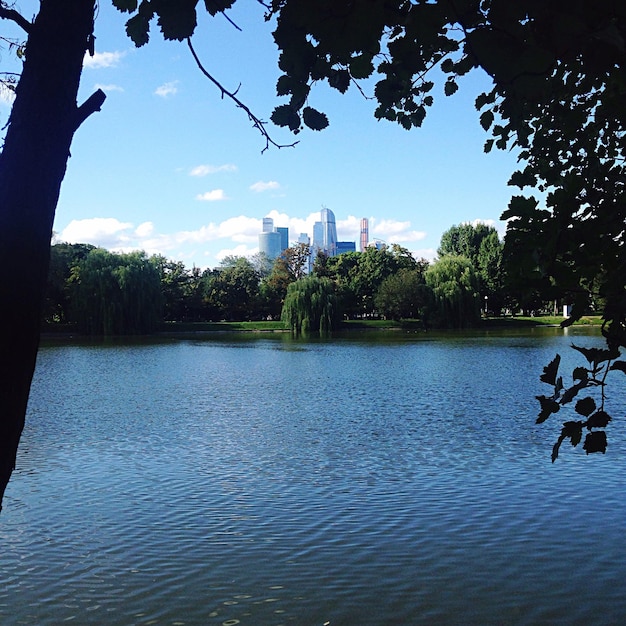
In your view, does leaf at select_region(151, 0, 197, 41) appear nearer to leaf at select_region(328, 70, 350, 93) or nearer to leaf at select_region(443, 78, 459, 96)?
leaf at select_region(328, 70, 350, 93)

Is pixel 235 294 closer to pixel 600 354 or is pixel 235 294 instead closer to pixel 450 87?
pixel 450 87

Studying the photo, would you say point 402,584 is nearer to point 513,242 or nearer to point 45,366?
point 513,242

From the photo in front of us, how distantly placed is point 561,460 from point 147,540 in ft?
17.5

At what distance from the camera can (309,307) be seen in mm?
49969

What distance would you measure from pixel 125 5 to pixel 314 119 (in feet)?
2.52

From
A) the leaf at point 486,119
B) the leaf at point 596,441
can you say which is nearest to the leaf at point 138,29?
the leaf at point 596,441

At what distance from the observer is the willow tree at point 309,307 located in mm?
49812

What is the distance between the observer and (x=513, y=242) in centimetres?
236

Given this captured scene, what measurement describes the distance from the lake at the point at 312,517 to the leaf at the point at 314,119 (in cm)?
363

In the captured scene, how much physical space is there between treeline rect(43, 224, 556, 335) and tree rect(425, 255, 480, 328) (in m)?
0.07

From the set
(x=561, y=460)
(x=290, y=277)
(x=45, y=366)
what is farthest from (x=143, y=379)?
(x=290, y=277)

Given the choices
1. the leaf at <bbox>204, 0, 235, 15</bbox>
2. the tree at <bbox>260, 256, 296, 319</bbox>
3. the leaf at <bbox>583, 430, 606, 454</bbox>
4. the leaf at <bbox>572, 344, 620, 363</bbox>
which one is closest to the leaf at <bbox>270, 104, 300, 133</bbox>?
the leaf at <bbox>204, 0, 235, 15</bbox>

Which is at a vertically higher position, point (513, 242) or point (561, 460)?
point (513, 242)

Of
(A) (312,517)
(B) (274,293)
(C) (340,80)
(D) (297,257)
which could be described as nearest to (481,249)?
(D) (297,257)
